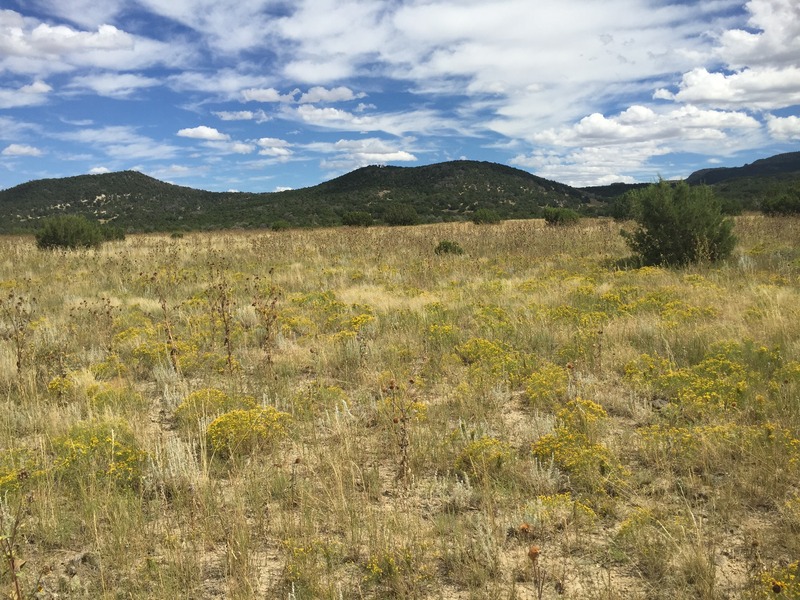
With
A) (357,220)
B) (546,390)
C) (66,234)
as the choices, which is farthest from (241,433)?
(357,220)

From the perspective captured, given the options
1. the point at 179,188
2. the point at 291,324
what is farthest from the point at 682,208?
the point at 179,188

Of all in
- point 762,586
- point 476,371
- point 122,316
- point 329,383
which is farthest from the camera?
point 122,316

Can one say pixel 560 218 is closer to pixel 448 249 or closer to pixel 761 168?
pixel 448 249

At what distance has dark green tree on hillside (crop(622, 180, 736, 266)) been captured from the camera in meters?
10.4

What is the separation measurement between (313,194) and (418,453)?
7700cm

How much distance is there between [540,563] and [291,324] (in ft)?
18.0

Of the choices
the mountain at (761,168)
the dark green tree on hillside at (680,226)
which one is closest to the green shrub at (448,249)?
the dark green tree on hillside at (680,226)

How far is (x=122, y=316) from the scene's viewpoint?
26.9 ft

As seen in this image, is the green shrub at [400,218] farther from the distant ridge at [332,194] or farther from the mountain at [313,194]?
the mountain at [313,194]

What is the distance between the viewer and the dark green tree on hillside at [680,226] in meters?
10.4

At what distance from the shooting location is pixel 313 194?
77.4 meters

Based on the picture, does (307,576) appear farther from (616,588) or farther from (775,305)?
(775,305)

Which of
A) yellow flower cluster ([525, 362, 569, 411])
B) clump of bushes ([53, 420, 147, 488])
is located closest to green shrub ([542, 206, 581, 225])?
yellow flower cluster ([525, 362, 569, 411])

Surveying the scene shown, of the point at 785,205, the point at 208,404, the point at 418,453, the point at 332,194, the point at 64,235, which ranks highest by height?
the point at 332,194
